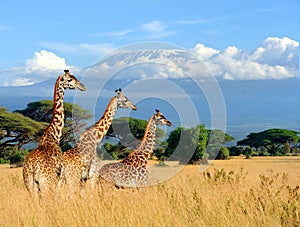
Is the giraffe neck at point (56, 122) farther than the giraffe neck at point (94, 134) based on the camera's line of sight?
No

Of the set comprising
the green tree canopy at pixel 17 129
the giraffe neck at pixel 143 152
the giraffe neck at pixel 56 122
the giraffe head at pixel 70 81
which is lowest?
the green tree canopy at pixel 17 129

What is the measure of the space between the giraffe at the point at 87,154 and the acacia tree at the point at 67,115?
86.3 ft

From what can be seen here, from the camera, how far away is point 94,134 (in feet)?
35.7

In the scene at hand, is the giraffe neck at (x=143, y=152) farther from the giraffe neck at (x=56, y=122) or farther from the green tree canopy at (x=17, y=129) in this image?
the green tree canopy at (x=17, y=129)

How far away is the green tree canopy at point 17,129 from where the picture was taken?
37938 mm

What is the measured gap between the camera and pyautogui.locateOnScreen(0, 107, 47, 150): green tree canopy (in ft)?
124

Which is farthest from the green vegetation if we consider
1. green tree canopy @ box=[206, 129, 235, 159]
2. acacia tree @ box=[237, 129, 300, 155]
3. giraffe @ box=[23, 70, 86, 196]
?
acacia tree @ box=[237, 129, 300, 155]

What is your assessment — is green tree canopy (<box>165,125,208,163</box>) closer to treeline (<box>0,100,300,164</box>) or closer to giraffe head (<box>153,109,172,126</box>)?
treeline (<box>0,100,300,164</box>)

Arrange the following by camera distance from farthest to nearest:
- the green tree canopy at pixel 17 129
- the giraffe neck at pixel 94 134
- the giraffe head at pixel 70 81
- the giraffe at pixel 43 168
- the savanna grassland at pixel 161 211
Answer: the green tree canopy at pixel 17 129 < the giraffe neck at pixel 94 134 < the giraffe head at pixel 70 81 < the giraffe at pixel 43 168 < the savanna grassland at pixel 161 211

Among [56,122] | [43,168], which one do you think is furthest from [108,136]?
[43,168]

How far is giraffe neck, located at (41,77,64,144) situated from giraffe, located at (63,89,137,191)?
16.9 inches

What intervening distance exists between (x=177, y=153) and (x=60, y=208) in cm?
3181

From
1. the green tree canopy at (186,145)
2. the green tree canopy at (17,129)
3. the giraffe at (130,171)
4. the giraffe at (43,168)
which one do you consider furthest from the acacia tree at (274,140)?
the giraffe at (43,168)

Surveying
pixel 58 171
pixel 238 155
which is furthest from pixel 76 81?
pixel 238 155
